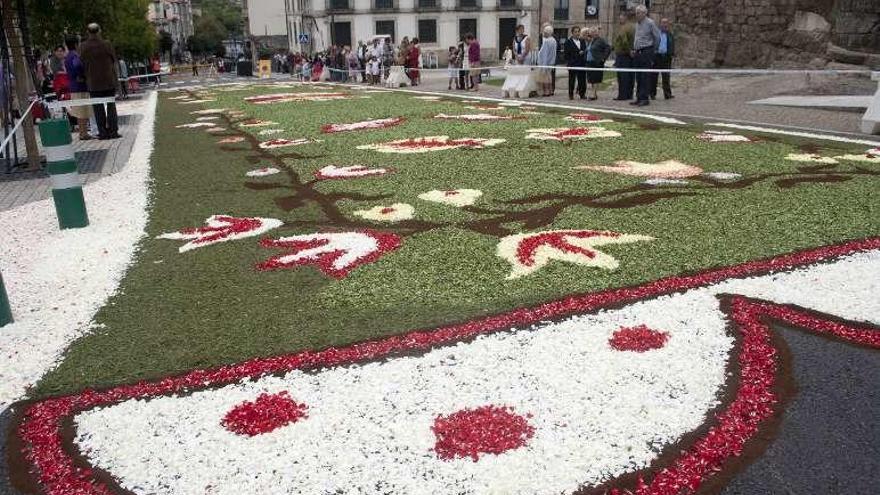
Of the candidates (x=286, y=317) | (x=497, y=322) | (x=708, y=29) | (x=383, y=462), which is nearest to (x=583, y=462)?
(x=383, y=462)

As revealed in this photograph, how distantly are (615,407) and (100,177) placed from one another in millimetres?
7240

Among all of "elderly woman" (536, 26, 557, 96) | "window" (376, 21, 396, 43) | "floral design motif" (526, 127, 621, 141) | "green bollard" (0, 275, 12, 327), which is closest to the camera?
"green bollard" (0, 275, 12, 327)

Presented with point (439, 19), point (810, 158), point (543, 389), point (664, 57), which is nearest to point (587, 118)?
point (664, 57)

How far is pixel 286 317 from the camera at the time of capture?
3520mm

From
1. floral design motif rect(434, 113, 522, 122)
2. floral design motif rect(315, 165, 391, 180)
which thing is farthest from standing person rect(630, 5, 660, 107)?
floral design motif rect(315, 165, 391, 180)

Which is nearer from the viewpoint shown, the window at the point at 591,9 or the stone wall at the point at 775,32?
the stone wall at the point at 775,32

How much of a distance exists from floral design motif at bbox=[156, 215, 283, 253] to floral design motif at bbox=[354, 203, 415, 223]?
661 millimetres

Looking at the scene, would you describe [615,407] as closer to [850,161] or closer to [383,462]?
[383,462]

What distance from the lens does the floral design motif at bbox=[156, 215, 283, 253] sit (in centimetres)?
496

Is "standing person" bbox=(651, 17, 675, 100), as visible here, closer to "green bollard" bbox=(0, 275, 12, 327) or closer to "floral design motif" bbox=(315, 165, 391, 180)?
"floral design motif" bbox=(315, 165, 391, 180)

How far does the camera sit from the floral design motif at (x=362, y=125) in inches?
436

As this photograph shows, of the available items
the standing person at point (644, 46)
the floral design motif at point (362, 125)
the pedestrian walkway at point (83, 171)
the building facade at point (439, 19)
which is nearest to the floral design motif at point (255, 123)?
the floral design motif at point (362, 125)

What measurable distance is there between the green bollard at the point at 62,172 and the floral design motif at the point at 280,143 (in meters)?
3.96

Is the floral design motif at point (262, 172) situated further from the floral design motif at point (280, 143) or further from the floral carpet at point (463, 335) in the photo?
the floral design motif at point (280, 143)
